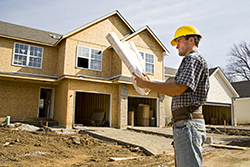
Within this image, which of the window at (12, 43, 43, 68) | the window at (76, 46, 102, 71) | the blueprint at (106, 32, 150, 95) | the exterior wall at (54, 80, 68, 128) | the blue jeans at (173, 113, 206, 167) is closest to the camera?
the blue jeans at (173, 113, 206, 167)

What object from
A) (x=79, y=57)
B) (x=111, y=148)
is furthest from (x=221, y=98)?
(x=111, y=148)

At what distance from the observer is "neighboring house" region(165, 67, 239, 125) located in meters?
20.7

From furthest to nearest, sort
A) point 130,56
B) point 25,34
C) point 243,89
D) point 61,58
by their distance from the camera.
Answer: point 243,89
point 25,34
point 61,58
point 130,56

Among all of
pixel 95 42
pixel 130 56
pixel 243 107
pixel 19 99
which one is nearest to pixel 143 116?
pixel 95 42

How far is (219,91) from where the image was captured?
21.2m

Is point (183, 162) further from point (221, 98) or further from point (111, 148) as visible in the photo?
point (221, 98)

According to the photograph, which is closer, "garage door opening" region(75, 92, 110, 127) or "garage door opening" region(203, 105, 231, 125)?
"garage door opening" region(75, 92, 110, 127)

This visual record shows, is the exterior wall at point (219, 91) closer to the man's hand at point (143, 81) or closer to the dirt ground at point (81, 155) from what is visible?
the dirt ground at point (81, 155)

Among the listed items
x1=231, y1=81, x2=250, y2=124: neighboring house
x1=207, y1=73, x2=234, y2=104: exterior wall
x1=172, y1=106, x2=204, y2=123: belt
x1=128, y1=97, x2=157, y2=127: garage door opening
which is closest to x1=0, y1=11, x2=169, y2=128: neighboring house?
x1=128, y1=97, x2=157, y2=127: garage door opening

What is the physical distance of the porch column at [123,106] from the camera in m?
14.4

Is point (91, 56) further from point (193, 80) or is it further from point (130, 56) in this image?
point (193, 80)

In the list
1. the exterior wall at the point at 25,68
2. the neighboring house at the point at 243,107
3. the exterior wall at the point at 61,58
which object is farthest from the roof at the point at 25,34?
the neighboring house at the point at 243,107

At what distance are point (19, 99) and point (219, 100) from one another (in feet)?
61.2

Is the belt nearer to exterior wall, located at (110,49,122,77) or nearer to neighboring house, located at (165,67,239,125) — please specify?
exterior wall, located at (110,49,122,77)
